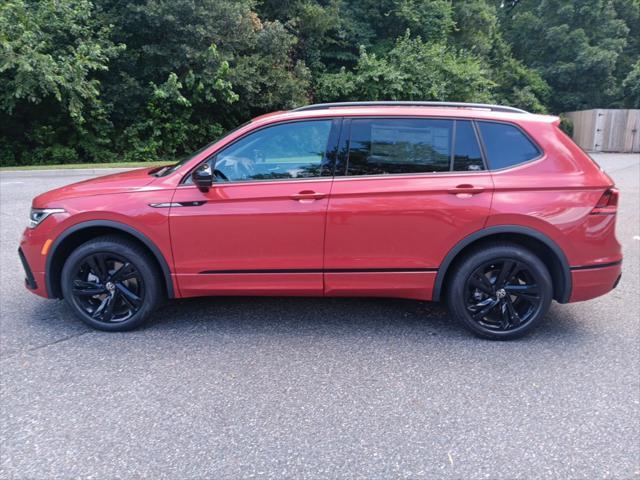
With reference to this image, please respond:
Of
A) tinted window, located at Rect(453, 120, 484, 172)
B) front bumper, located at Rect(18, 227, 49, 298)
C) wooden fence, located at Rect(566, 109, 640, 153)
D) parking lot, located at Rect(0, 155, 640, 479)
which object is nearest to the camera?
parking lot, located at Rect(0, 155, 640, 479)

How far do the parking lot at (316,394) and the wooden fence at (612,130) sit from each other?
84.1 ft

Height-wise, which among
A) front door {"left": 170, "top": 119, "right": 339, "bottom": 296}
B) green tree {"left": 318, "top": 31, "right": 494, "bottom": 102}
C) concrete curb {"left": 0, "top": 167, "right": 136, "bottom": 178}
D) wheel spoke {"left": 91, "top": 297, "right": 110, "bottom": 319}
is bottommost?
concrete curb {"left": 0, "top": 167, "right": 136, "bottom": 178}

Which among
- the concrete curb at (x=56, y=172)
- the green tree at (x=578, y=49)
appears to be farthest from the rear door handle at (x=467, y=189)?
the green tree at (x=578, y=49)

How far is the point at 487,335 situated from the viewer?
3918 mm

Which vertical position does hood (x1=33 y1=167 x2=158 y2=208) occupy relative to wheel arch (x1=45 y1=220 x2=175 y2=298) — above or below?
above

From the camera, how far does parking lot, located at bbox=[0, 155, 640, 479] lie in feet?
8.49

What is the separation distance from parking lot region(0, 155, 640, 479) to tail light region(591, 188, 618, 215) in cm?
100

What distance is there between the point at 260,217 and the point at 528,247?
2.09 metres

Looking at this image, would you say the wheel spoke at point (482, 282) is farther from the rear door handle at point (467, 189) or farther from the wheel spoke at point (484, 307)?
the rear door handle at point (467, 189)

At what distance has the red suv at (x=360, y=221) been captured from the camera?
378cm

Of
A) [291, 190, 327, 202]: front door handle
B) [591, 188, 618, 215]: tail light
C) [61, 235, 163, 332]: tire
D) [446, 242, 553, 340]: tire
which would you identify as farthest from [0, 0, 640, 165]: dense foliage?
[591, 188, 618, 215]: tail light

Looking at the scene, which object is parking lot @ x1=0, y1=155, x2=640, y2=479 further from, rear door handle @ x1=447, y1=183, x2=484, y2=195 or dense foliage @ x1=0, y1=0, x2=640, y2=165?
dense foliage @ x1=0, y1=0, x2=640, y2=165

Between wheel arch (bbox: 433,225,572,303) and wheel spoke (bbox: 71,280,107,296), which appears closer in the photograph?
wheel arch (bbox: 433,225,572,303)

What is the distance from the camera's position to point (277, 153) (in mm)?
3971
